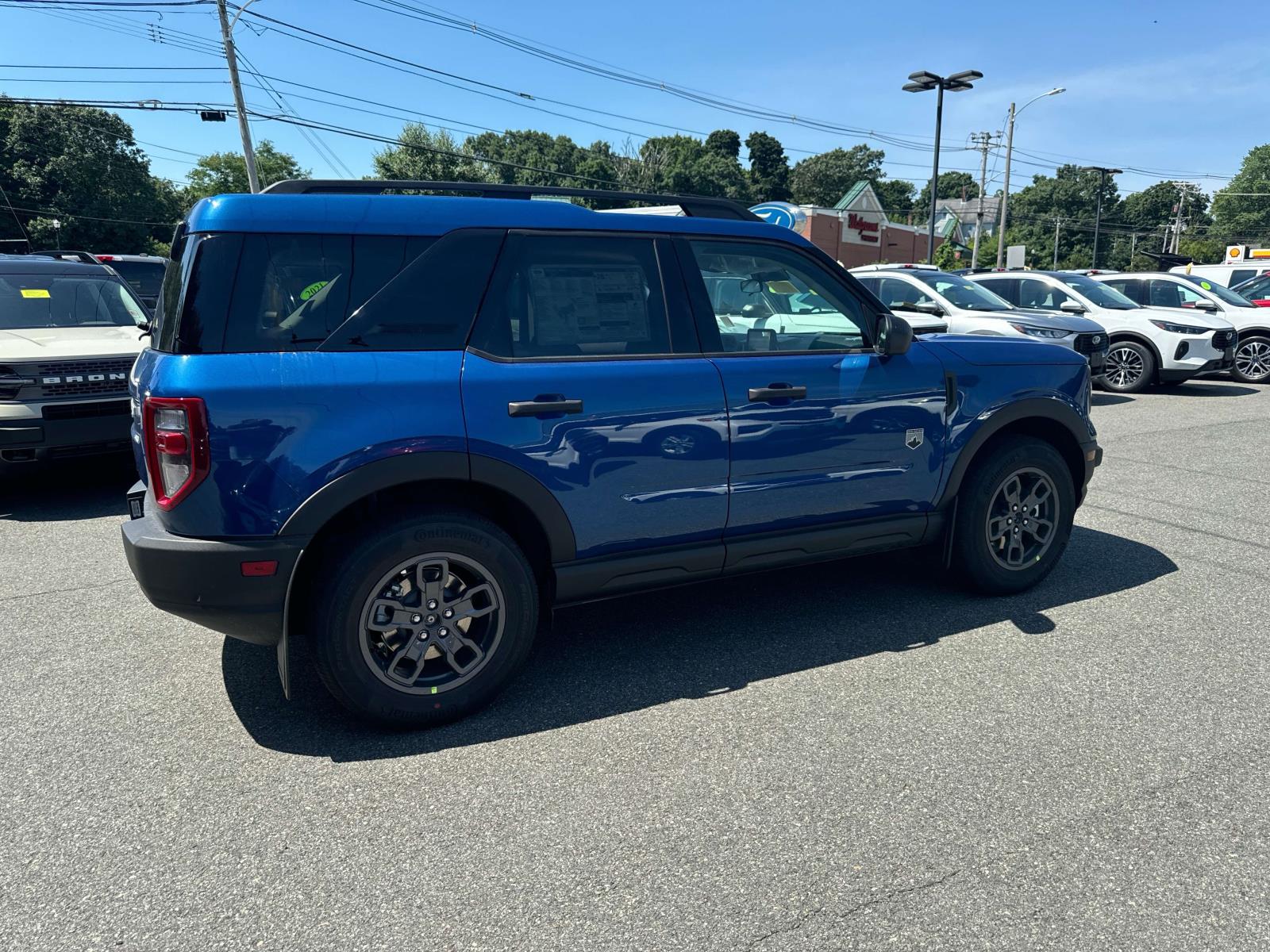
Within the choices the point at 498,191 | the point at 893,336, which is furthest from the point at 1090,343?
the point at 498,191

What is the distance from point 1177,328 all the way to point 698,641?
11.6 metres

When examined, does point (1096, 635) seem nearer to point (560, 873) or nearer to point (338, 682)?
point (560, 873)

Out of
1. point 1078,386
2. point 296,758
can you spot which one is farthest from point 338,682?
point 1078,386

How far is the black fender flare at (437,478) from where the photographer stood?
285 cm

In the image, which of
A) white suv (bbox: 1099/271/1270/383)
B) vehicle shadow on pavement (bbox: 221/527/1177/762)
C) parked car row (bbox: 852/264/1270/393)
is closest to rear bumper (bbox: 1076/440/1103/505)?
vehicle shadow on pavement (bbox: 221/527/1177/762)

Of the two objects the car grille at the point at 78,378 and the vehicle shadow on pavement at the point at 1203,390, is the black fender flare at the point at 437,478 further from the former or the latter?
the vehicle shadow on pavement at the point at 1203,390

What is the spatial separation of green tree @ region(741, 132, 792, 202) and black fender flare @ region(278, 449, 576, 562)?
106745 mm

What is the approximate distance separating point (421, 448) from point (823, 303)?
203 centimetres

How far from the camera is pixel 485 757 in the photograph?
9.75ft

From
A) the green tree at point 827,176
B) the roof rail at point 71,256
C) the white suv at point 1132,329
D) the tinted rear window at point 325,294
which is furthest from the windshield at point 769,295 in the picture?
the green tree at point 827,176

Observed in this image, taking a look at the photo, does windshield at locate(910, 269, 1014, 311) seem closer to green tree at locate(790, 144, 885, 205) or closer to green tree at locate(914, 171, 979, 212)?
green tree at locate(790, 144, 885, 205)

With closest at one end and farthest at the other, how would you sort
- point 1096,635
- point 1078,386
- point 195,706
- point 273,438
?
point 273,438, point 195,706, point 1096,635, point 1078,386

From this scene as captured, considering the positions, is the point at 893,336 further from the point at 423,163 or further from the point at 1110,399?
the point at 423,163

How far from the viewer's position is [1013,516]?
14.1 ft
